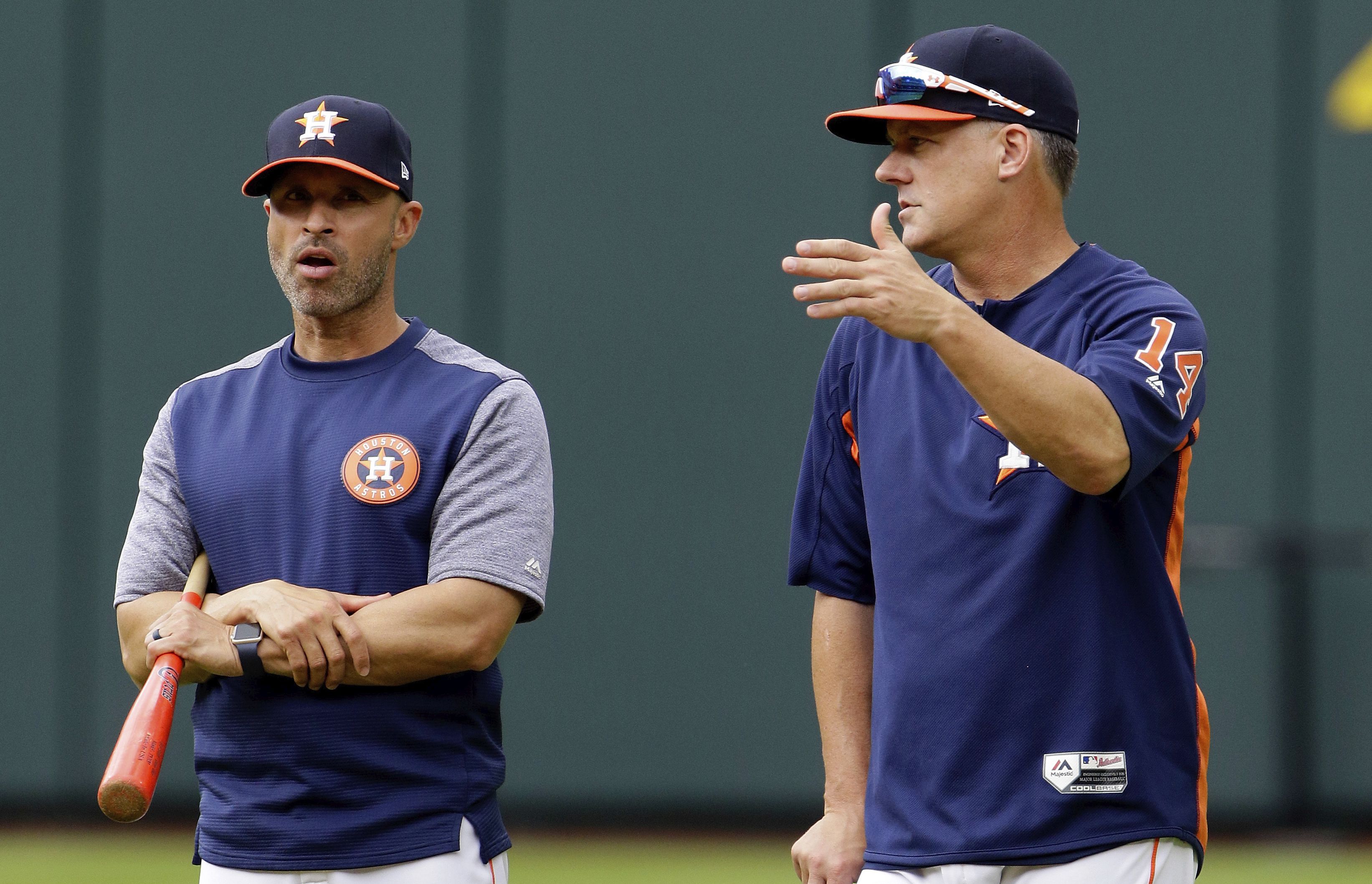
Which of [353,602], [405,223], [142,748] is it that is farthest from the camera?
[405,223]

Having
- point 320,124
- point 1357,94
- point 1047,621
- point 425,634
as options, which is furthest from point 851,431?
point 1357,94

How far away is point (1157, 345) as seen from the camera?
2.64 m

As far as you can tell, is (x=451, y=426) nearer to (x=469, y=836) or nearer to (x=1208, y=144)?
(x=469, y=836)

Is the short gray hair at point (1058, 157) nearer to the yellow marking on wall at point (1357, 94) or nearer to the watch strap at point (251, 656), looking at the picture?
the watch strap at point (251, 656)

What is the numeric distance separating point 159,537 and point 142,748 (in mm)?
579

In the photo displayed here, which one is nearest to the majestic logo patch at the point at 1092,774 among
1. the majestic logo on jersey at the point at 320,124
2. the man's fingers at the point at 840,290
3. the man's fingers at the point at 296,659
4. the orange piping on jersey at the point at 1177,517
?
the orange piping on jersey at the point at 1177,517

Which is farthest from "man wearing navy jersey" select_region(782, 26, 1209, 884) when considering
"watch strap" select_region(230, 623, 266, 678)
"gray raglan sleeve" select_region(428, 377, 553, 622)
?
"watch strap" select_region(230, 623, 266, 678)

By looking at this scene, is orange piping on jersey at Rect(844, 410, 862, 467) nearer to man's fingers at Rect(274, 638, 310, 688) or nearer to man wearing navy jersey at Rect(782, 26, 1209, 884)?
man wearing navy jersey at Rect(782, 26, 1209, 884)

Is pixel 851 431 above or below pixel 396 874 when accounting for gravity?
above

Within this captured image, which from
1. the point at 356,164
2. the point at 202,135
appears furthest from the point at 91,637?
the point at 356,164

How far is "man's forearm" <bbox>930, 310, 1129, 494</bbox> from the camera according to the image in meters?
2.47

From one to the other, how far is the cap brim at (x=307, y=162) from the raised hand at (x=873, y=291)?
3.50ft

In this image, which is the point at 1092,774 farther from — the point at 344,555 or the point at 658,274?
the point at 658,274

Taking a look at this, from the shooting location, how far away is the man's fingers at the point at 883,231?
262cm
